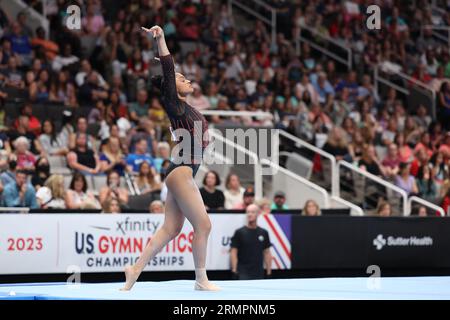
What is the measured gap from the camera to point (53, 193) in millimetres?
14469

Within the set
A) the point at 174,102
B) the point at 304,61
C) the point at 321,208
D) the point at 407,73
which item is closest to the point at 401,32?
the point at 407,73

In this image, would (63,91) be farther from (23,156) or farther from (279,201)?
(279,201)

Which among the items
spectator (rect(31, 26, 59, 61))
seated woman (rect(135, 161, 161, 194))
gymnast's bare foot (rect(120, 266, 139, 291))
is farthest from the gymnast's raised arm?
spectator (rect(31, 26, 59, 61))

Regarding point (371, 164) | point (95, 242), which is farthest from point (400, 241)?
point (95, 242)

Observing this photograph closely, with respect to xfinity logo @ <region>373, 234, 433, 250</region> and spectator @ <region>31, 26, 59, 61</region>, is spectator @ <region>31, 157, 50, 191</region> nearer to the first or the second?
spectator @ <region>31, 26, 59, 61</region>

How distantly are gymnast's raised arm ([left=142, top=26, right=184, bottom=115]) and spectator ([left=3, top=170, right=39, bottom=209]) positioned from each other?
591 cm

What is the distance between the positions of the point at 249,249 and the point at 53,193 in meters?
2.88

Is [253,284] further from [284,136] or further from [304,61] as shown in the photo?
[304,61]

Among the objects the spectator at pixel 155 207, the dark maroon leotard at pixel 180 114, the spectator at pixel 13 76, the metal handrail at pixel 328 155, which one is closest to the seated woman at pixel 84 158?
the spectator at pixel 155 207

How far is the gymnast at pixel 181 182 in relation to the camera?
8.71m

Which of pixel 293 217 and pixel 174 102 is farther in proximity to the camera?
pixel 293 217

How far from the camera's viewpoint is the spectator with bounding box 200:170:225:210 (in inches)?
601

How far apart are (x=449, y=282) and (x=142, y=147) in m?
6.91
